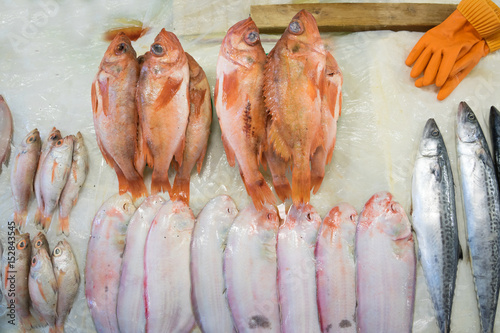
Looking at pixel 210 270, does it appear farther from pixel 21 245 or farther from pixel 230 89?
pixel 21 245

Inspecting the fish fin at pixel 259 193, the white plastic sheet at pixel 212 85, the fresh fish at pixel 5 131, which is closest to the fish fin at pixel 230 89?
the white plastic sheet at pixel 212 85

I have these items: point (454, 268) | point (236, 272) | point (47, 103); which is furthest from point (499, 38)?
point (47, 103)

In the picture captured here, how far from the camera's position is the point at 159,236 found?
93.7 inches

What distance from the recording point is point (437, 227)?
2.28 meters

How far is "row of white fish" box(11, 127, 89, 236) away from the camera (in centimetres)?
268

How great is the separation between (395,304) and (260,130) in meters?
1.29

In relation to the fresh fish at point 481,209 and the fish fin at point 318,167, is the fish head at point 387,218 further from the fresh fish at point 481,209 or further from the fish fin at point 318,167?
the fresh fish at point 481,209

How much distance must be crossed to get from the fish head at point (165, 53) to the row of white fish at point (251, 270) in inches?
36.5

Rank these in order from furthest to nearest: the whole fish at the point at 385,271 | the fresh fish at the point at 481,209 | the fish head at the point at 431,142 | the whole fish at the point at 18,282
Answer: the whole fish at the point at 18,282
the fish head at the point at 431,142
the fresh fish at the point at 481,209
the whole fish at the point at 385,271

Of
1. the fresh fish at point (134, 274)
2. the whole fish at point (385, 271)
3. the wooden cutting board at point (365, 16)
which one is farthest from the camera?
A: the wooden cutting board at point (365, 16)

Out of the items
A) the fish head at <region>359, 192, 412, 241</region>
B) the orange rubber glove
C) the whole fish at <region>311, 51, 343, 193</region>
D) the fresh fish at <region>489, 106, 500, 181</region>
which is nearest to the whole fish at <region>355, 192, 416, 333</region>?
the fish head at <region>359, 192, 412, 241</region>

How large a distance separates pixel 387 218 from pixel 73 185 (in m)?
2.16

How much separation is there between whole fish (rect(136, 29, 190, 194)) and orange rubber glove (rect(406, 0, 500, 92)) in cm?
165

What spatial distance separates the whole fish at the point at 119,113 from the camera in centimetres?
246
